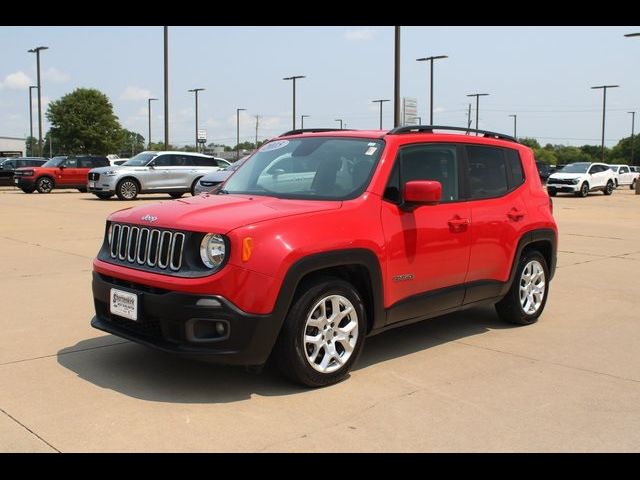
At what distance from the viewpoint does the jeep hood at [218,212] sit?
432 cm

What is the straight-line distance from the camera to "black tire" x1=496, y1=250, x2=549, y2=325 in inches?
249

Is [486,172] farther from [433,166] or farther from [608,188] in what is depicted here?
[608,188]

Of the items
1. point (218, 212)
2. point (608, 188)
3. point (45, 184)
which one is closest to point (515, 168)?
point (218, 212)

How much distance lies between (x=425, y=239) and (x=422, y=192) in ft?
1.49

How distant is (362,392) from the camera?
4516 mm

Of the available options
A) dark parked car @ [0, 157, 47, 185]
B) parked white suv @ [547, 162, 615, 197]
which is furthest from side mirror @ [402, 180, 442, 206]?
dark parked car @ [0, 157, 47, 185]

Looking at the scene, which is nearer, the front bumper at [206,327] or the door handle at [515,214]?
the front bumper at [206,327]

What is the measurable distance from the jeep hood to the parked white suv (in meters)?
28.6

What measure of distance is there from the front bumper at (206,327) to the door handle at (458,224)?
71.9 inches

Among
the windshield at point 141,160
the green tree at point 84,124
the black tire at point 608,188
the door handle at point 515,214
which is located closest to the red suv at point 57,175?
the windshield at point 141,160

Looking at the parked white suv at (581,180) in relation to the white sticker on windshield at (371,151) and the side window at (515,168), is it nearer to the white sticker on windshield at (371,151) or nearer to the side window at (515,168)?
the side window at (515,168)

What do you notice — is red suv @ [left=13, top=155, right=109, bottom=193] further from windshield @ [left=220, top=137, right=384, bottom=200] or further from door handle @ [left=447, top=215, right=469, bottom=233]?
door handle @ [left=447, top=215, right=469, bottom=233]
